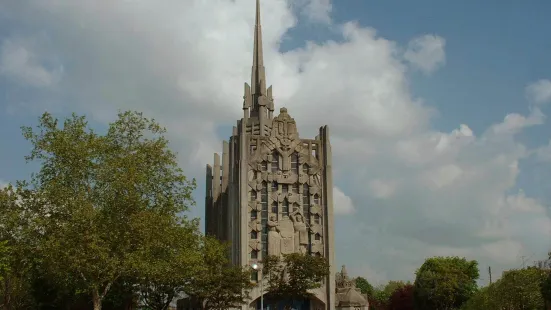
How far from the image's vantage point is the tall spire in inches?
3103

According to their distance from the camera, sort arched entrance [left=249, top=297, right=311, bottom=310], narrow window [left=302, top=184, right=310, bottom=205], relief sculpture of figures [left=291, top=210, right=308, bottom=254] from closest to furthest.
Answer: arched entrance [left=249, top=297, right=311, bottom=310]
relief sculpture of figures [left=291, top=210, right=308, bottom=254]
narrow window [left=302, top=184, right=310, bottom=205]

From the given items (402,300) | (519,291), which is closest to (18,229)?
(519,291)

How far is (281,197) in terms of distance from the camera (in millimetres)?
Answer: 62031

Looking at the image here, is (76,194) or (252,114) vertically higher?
(252,114)

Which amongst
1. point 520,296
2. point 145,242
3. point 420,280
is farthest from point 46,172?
point 420,280

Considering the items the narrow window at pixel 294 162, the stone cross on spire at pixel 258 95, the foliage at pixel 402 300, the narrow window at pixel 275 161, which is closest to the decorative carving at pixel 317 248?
the narrow window at pixel 294 162

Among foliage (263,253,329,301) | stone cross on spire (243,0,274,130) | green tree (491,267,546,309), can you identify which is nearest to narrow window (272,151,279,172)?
foliage (263,253,329,301)

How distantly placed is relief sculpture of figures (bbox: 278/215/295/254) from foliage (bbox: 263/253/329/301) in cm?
594

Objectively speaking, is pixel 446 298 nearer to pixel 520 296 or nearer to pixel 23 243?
Answer: pixel 520 296

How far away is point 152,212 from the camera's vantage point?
3697 cm

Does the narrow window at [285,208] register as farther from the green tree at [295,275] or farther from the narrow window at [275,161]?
the green tree at [295,275]

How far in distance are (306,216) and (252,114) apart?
19.8 meters

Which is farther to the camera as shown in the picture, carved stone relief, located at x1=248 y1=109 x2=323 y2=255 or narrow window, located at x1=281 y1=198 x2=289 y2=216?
narrow window, located at x1=281 y1=198 x2=289 y2=216

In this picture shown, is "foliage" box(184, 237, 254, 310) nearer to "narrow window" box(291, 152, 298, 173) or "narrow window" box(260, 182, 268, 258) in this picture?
"narrow window" box(260, 182, 268, 258)
